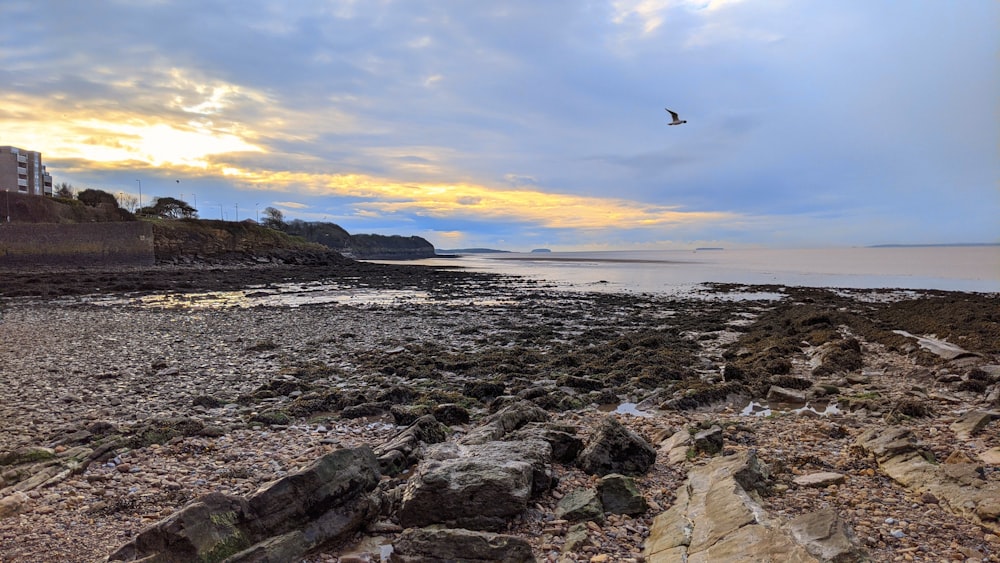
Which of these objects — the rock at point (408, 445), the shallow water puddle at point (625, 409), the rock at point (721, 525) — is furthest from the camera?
the shallow water puddle at point (625, 409)

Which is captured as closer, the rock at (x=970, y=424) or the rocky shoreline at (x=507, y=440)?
the rocky shoreline at (x=507, y=440)

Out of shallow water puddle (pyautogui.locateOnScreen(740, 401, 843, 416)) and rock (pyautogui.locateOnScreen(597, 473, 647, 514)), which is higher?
rock (pyautogui.locateOnScreen(597, 473, 647, 514))

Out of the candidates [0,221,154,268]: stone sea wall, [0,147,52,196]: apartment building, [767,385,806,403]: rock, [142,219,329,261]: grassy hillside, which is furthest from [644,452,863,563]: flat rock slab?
[0,147,52,196]: apartment building

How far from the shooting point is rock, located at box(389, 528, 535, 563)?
411cm

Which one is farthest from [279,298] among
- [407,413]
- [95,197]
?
[95,197]

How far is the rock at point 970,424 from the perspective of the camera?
7.08 m

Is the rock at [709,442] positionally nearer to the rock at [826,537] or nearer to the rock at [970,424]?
the rock at [826,537]

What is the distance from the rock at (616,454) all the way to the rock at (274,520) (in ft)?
8.69

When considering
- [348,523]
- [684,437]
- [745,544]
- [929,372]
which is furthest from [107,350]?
[929,372]

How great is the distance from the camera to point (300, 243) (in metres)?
114

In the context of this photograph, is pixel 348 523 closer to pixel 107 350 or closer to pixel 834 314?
pixel 107 350

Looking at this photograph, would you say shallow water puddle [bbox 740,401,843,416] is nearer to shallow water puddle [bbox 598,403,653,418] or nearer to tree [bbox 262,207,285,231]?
shallow water puddle [bbox 598,403,653,418]

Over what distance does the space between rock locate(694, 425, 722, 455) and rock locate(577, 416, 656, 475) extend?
2.53ft

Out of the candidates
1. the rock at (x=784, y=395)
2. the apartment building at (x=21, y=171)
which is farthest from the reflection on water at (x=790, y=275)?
the apartment building at (x=21, y=171)
